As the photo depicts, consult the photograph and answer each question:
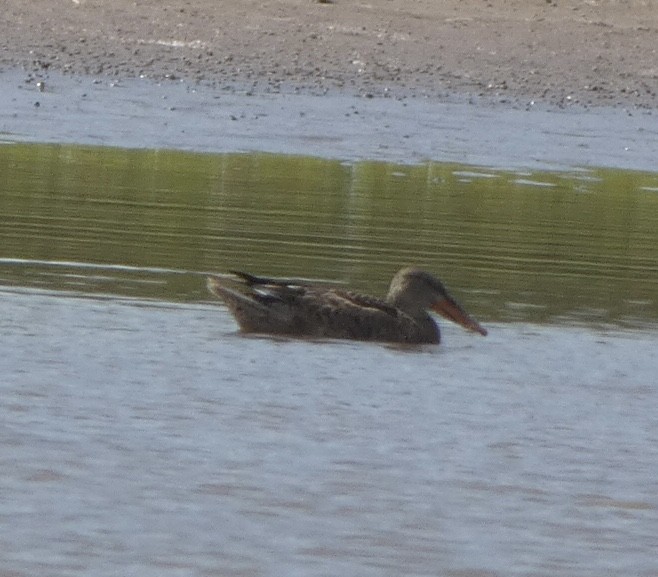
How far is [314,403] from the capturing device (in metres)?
7.59

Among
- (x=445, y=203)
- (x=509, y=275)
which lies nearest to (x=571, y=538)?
(x=509, y=275)

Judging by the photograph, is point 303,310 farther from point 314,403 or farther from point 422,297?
point 314,403

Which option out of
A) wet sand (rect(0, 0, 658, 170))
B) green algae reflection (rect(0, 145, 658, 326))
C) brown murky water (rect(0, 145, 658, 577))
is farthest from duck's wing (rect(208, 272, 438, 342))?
wet sand (rect(0, 0, 658, 170))

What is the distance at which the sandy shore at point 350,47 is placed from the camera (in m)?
21.9

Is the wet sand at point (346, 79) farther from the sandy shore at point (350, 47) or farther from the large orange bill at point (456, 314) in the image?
the large orange bill at point (456, 314)

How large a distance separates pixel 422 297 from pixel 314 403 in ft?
7.52

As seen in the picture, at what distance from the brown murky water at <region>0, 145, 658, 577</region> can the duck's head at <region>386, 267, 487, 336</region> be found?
0.14 m

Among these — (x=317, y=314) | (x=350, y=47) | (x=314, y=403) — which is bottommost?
(x=314, y=403)

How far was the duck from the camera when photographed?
923 cm

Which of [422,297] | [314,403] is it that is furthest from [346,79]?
[314,403]

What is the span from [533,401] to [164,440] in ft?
5.24

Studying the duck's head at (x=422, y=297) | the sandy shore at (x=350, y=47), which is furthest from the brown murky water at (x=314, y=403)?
the sandy shore at (x=350, y=47)

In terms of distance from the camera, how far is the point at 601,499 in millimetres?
6371

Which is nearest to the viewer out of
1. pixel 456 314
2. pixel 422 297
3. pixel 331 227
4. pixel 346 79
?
pixel 456 314
